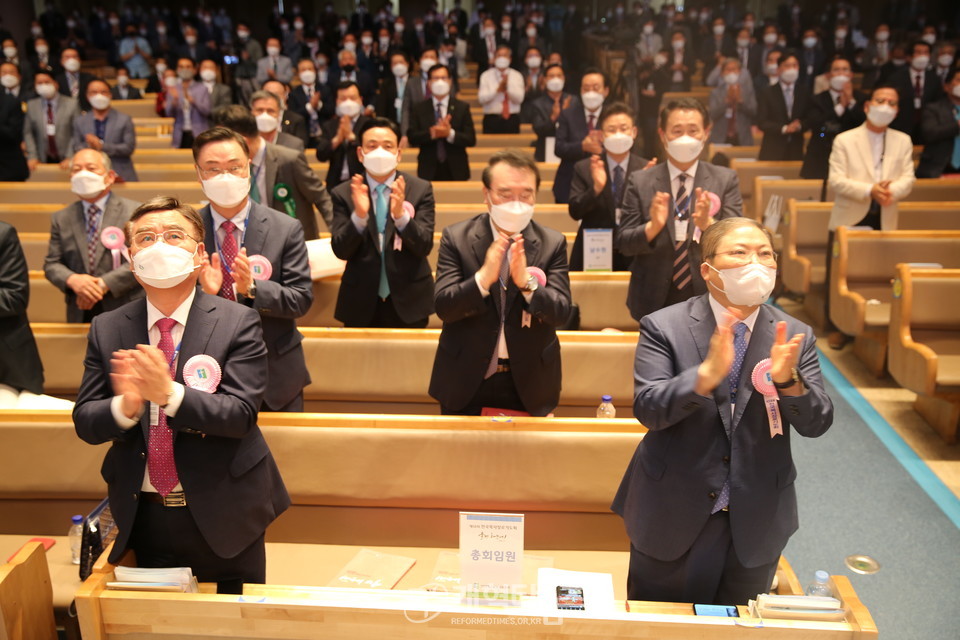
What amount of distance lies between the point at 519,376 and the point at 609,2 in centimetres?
1489

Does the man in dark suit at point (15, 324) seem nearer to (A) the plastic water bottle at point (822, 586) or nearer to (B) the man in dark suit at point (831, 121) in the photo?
(A) the plastic water bottle at point (822, 586)

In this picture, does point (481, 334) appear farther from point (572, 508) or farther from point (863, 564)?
point (863, 564)

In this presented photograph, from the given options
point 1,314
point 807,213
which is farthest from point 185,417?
point 807,213

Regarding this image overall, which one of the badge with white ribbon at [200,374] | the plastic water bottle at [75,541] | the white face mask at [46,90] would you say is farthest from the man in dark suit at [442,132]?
the badge with white ribbon at [200,374]

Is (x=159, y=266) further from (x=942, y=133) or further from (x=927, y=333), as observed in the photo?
(x=942, y=133)

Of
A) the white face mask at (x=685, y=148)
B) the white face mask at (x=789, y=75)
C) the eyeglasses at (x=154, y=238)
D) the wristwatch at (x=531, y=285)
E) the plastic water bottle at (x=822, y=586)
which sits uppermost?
the white face mask at (x=789, y=75)

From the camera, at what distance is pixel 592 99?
5.24 metres

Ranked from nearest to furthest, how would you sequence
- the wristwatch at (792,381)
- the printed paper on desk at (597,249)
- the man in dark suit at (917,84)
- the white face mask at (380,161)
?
the wristwatch at (792,381), the white face mask at (380,161), the printed paper on desk at (597,249), the man in dark suit at (917,84)

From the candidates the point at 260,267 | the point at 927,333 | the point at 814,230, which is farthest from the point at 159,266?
the point at 814,230

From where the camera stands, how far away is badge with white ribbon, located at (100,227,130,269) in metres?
3.58

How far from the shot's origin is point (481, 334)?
2807 mm

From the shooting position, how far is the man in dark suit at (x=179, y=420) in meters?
2.03

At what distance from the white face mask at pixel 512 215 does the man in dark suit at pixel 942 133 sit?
203 inches

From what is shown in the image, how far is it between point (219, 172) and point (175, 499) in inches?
50.1
